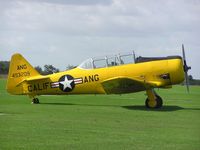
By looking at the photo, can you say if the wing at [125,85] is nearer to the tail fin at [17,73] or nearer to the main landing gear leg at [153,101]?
the main landing gear leg at [153,101]

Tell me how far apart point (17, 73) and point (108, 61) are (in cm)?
461

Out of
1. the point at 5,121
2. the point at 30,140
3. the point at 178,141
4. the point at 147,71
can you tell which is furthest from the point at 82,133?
the point at 147,71

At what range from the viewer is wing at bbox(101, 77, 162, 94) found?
51.4 feet

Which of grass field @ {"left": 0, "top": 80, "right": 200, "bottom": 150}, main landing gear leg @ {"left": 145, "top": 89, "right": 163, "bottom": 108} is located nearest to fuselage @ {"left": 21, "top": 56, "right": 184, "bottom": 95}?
main landing gear leg @ {"left": 145, "top": 89, "right": 163, "bottom": 108}

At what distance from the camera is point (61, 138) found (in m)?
7.89

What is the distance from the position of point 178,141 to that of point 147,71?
8545 mm

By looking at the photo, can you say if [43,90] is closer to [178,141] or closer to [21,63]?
[21,63]

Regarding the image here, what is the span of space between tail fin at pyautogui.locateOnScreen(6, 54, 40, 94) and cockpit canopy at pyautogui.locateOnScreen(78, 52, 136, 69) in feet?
9.48

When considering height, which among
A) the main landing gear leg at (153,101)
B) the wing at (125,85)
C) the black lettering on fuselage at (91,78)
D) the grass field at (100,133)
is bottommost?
the grass field at (100,133)

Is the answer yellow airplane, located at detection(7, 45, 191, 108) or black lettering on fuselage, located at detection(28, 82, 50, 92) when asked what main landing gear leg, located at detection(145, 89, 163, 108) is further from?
black lettering on fuselage, located at detection(28, 82, 50, 92)

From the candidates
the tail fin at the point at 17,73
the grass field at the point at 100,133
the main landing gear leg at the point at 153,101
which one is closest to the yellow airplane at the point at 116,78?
the main landing gear leg at the point at 153,101

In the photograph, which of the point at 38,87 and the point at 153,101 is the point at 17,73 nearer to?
the point at 38,87

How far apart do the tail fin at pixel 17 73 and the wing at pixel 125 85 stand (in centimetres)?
427

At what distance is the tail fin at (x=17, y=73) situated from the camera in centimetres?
1916
